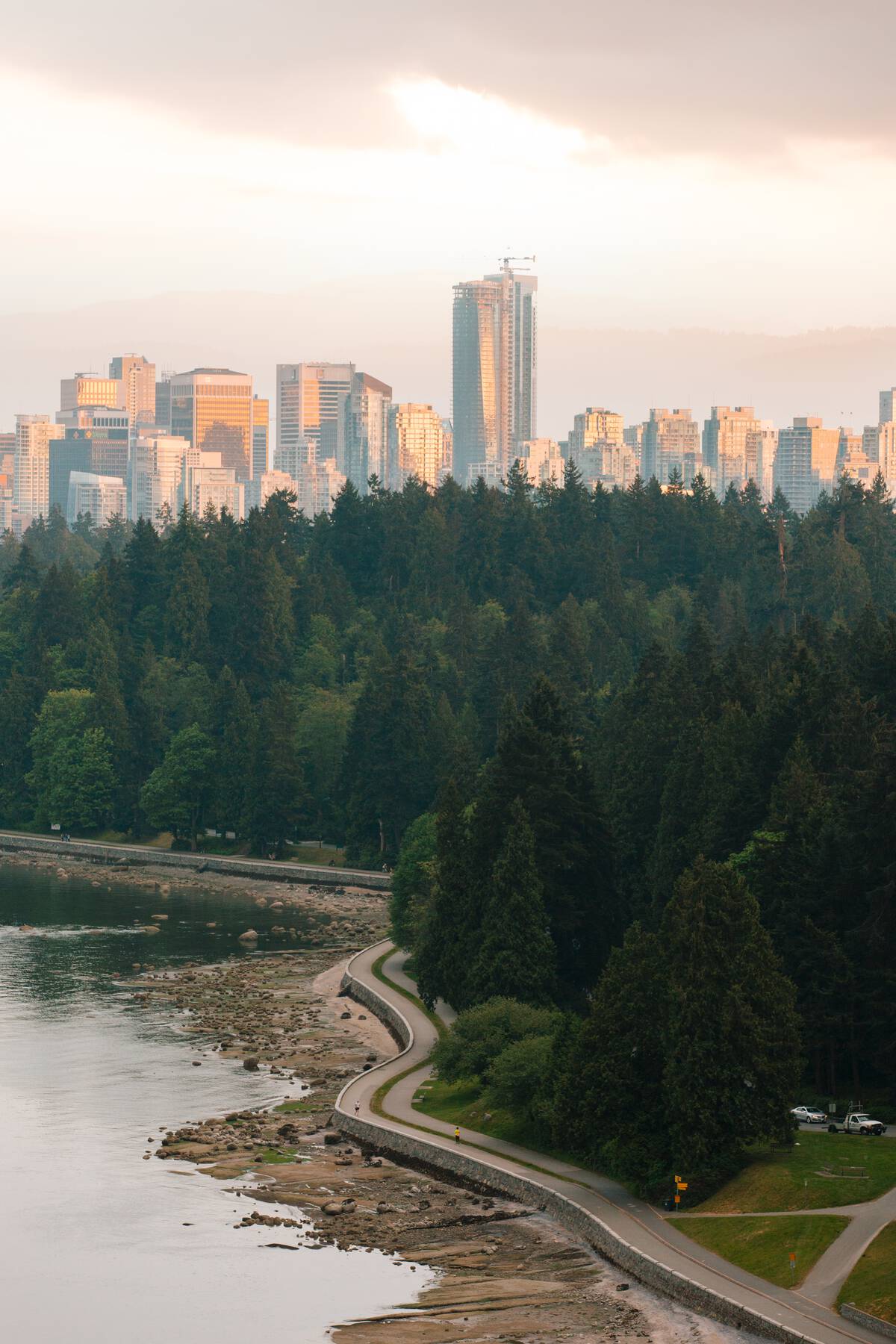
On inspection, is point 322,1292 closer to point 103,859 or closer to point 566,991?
point 566,991

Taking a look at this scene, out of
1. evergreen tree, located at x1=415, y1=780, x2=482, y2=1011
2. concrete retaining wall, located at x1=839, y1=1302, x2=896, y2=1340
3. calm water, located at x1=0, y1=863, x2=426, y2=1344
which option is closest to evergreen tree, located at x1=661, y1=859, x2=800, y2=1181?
calm water, located at x1=0, y1=863, x2=426, y2=1344

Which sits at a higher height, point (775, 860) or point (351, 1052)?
point (775, 860)

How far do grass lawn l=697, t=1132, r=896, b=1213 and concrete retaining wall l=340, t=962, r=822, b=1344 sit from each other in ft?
10.6

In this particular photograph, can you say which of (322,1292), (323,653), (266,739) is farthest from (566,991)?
(323,653)

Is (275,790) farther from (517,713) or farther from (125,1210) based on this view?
(125,1210)

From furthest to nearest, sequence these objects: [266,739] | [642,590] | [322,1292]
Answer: [642,590] → [266,739] → [322,1292]

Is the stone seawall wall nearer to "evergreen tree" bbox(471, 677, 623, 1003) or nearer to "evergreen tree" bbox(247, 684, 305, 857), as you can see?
"evergreen tree" bbox(471, 677, 623, 1003)

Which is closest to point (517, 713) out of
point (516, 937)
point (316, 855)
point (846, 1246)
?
point (316, 855)

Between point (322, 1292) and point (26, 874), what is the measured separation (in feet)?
290

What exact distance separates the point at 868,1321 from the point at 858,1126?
14312mm

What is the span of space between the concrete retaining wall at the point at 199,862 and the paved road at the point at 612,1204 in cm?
4945

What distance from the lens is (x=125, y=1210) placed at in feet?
193

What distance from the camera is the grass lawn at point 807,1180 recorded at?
53500 mm

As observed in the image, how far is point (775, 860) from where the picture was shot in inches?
2731
